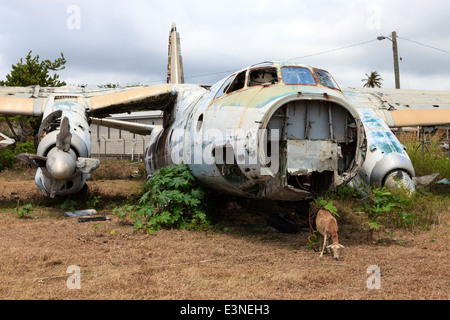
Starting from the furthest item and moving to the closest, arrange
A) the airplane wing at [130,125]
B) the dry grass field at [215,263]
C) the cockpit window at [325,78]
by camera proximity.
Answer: the airplane wing at [130,125] < the cockpit window at [325,78] < the dry grass field at [215,263]

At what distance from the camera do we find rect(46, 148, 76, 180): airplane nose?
8.87 meters

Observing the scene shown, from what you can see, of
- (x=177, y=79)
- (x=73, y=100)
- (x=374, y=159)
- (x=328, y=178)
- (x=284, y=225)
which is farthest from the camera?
(x=177, y=79)

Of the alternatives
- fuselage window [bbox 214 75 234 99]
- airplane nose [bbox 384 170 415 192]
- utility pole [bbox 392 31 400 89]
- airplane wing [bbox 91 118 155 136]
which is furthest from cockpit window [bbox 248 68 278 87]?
utility pole [bbox 392 31 400 89]

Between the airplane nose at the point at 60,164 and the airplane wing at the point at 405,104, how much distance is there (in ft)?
26.1

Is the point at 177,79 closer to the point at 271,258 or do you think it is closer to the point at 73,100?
the point at 73,100

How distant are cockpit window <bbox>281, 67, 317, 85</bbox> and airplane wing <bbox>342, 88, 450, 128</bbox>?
5308 millimetres

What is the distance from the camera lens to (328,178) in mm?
6664

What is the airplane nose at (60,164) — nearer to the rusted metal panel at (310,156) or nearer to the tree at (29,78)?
the rusted metal panel at (310,156)

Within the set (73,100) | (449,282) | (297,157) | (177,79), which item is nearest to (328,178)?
(297,157)

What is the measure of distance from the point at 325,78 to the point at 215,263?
12.6 ft

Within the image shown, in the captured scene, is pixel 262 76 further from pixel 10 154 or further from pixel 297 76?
pixel 10 154

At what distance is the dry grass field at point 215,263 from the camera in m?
4.31

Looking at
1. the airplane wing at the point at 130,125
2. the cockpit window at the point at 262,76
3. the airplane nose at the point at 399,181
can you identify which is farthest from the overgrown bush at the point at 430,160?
the airplane wing at the point at 130,125

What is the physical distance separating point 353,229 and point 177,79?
9.95 meters
